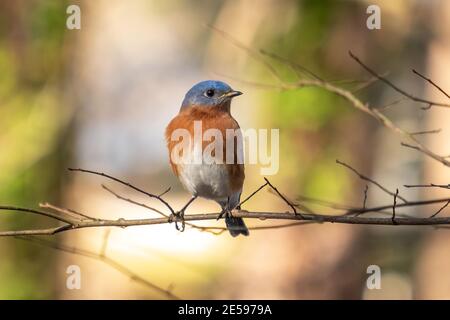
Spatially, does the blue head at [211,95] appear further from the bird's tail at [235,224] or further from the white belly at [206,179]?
the bird's tail at [235,224]

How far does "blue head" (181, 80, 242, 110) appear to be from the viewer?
15.6 ft

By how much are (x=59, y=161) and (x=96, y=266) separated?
2.92m

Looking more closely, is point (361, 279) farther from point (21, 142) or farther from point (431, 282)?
point (21, 142)

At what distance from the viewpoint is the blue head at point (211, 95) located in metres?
4.75

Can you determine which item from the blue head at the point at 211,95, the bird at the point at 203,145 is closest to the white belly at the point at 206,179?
the bird at the point at 203,145

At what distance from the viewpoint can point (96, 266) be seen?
38.8ft

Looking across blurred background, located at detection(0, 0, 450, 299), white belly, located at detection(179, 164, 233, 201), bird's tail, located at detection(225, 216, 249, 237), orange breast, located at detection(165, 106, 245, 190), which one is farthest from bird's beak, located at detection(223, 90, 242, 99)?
blurred background, located at detection(0, 0, 450, 299)

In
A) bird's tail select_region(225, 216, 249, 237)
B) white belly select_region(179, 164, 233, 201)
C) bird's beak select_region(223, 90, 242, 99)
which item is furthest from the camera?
bird's tail select_region(225, 216, 249, 237)

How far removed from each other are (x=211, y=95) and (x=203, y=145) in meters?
0.45

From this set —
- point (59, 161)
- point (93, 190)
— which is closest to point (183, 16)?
point (93, 190)

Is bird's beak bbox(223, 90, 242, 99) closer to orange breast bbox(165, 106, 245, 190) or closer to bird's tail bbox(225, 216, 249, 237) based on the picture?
orange breast bbox(165, 106, 245, 190)

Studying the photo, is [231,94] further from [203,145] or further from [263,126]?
[263,126]

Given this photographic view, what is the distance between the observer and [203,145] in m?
4.50

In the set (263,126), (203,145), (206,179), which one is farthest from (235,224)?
(263,126)
